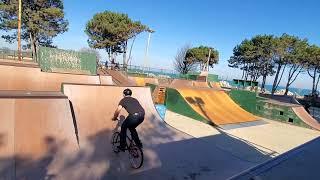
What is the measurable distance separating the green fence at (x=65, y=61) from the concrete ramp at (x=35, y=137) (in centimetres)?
790

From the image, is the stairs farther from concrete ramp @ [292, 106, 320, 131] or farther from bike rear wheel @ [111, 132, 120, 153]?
bike rear wheel @ [111, 132, 120, 153]

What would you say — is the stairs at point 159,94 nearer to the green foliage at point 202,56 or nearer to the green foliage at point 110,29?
the green foliage at point 110,29

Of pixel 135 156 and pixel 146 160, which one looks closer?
pixel 135 156

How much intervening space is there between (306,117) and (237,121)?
18.7 feet

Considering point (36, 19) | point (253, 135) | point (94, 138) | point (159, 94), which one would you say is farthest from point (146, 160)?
point (36, 19)

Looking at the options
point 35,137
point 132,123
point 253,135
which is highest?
point 132,123

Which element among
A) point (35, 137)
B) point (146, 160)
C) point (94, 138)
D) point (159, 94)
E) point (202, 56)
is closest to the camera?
point (35, 137)

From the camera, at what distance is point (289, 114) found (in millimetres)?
16422

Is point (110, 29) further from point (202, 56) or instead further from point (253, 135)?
point (253, 135)

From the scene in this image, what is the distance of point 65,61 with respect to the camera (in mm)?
14797

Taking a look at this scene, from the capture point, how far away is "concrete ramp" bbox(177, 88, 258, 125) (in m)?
13.8

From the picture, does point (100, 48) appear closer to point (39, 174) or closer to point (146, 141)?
point (146, 141)

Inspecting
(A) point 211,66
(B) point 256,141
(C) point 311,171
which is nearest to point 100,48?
(A) point 211,66

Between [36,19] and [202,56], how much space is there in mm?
29373
